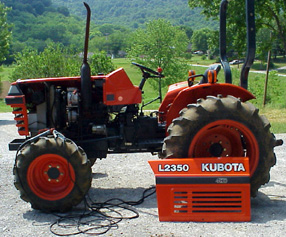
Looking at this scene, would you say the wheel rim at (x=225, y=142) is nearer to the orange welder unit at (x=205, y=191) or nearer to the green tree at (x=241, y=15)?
the orange welder unit at (x=205, y=191)

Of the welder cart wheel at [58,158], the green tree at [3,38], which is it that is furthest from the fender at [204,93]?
the green tree at [3,38]

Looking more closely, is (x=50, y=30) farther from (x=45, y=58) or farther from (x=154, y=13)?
(x=154, y=13)

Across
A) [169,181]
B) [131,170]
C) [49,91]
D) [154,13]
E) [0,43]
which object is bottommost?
[131,170]

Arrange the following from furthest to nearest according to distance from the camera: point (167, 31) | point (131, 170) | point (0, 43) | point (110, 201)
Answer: point (167, 31), point (0, 43), point (131, 170), point (110, 201)

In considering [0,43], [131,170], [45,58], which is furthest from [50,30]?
[131,170]

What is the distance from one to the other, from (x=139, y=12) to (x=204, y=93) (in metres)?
169

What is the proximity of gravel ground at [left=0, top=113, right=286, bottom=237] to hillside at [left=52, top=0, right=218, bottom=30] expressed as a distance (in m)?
140

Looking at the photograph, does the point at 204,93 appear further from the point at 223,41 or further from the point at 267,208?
the point at 267,208

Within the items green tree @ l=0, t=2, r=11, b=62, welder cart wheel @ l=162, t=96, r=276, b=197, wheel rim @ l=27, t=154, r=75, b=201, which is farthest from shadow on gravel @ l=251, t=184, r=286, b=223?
green tree @ l=0, t=2, r=11, b=62

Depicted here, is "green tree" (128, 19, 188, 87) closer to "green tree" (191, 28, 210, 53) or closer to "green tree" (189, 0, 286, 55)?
"green tree" (189, 0, 286, 55)

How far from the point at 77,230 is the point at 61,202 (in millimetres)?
681

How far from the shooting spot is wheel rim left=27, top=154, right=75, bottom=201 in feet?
17.2

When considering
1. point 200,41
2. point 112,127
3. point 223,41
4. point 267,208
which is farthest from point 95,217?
point 200,41

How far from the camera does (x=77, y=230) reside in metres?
4.62
